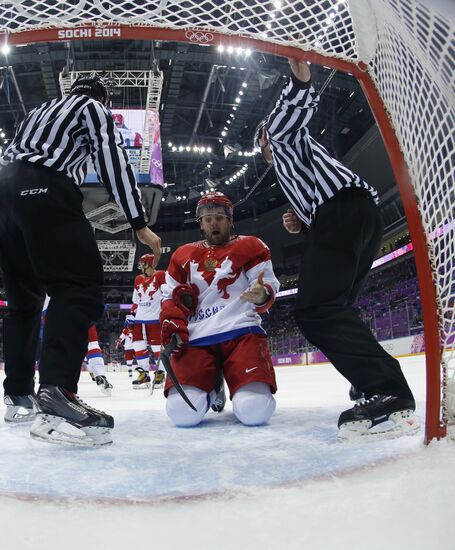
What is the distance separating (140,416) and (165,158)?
1460 cm

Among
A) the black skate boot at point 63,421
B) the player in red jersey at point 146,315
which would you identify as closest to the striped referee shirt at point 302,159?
the black skate boot at point 63,421

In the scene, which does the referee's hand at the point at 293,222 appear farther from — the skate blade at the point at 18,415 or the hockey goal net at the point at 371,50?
the skate blade at the point at 18,415

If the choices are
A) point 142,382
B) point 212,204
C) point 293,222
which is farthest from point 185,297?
point 142,382

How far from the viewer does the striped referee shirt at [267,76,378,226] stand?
5.28 ft

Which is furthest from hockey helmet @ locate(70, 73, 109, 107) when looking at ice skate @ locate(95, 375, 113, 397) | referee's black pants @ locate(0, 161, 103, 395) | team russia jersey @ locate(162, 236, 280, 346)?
ice skate @ locate(95, 375, 113, 397)

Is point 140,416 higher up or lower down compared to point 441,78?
lower down

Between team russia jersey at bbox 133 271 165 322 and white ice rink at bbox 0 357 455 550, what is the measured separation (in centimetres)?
387

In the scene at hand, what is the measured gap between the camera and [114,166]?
1.56 metres

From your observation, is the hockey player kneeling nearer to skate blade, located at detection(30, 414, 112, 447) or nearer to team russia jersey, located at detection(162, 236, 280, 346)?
team russia jersey, located at detection(162, 236, 280, 346)

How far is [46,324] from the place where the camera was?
1456 mm

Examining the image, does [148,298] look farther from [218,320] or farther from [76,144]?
[76,144]

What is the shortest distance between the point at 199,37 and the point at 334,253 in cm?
77

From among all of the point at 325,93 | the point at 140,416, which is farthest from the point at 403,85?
the point at 325,93

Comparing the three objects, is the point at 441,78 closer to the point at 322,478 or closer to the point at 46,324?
the point at 322,478
